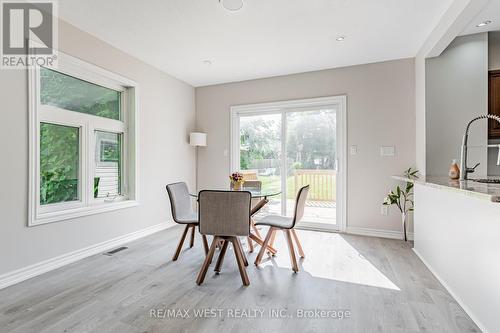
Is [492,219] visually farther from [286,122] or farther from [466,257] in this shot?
[286,122]

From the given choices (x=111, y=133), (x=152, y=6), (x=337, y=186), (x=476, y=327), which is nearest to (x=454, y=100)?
(x=337, y=186)

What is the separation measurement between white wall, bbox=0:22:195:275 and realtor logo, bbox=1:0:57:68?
10 cm

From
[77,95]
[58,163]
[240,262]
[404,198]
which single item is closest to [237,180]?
[240,262]

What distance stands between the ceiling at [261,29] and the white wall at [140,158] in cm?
27

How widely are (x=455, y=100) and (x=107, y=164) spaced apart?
4569mm

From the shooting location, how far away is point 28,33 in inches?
92.4

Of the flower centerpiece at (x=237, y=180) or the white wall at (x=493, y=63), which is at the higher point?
the white wall at (x=493, y=63)

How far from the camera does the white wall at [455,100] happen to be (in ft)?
9.68

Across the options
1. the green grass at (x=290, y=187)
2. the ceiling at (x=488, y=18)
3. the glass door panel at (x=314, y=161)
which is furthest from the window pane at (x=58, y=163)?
the ceiling at (x=488, y=18)

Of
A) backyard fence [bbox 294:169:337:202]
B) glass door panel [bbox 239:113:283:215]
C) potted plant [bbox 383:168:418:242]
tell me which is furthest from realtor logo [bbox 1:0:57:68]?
potted plant [bbox 383:168:418:242]

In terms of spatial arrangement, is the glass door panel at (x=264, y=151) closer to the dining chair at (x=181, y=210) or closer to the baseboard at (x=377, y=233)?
the baseboard at (x=377, y=233)

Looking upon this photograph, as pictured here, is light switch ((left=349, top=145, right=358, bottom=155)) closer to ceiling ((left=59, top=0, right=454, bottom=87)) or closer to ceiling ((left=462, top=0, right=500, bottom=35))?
ceiling ((left=59, top=0, right=454, bottom=87))

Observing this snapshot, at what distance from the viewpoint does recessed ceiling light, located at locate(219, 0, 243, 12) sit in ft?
7.43

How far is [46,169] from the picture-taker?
259 centimetres
